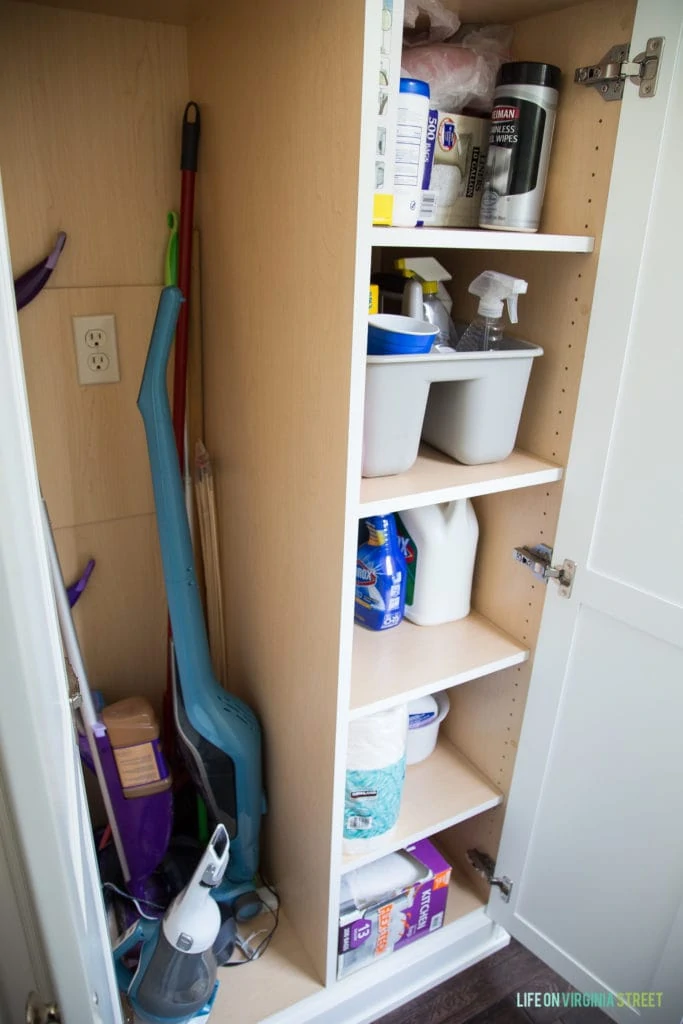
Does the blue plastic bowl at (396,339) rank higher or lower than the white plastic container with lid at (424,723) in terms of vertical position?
higher

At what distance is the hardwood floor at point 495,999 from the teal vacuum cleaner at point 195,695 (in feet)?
1.26

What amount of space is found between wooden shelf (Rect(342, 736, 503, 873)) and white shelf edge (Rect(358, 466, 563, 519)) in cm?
62

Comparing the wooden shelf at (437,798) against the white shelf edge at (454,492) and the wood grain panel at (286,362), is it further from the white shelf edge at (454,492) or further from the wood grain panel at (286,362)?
the white shelf edge at (454,492)

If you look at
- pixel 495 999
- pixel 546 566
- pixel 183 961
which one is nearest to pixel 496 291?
pixel 546 566

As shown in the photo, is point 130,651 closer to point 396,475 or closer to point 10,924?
point 396,475

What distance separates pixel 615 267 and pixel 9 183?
912 mm

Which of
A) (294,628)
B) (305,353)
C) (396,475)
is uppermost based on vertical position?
(305,353)

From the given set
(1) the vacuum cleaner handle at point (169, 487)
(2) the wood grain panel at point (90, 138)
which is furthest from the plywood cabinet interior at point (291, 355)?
(1) the vacuum cleaner handle at point (169, 487)

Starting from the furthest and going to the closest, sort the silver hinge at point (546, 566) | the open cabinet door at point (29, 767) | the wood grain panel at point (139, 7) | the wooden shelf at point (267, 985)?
the wooden shelf at point (267, 985) → the silver hinge at point (546, 566) → the wood grain panel at point (139, 7) → the open cabinet door at point (29, 767)

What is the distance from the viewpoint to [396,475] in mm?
1030

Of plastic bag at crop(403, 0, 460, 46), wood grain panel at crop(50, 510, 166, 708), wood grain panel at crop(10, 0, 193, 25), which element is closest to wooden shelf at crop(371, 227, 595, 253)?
plastic bag at crop(403, 0, 460, 46)

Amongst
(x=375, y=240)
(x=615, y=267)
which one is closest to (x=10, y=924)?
(x=375, y=240)

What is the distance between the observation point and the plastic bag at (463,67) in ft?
3.16

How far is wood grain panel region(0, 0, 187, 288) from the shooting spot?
1.04 m
